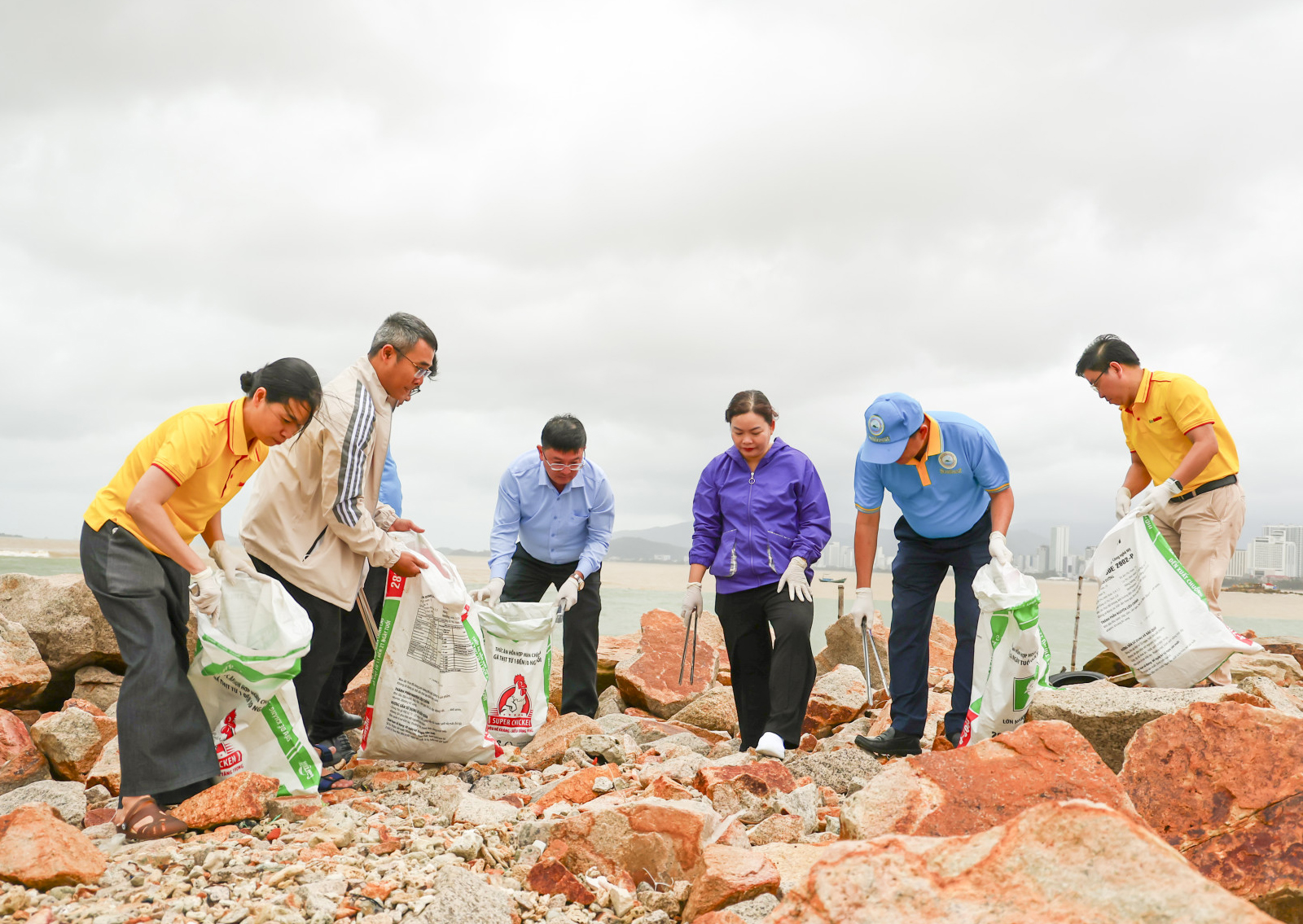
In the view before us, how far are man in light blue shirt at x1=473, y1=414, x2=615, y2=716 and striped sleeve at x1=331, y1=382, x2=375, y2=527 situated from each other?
1.43m

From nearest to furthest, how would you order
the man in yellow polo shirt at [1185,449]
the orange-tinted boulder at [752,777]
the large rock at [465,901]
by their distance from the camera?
the large rock at [465,901]
the orange-tinted boulder at [752,777]
the man in yellow polo shirt at [1185,449]

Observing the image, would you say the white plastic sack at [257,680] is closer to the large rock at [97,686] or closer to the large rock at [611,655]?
the large rock at [97,686]

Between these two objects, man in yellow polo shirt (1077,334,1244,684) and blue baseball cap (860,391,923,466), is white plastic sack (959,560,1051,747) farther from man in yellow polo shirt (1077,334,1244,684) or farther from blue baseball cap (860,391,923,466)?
man in yellow polo shirt (1077,334,1244,684)

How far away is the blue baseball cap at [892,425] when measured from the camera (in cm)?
368

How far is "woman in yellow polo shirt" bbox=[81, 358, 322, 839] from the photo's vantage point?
250cm

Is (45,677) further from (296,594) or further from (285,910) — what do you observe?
(285,910)

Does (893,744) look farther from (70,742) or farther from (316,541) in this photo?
(70,742)

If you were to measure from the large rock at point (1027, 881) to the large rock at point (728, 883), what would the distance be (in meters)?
0.59

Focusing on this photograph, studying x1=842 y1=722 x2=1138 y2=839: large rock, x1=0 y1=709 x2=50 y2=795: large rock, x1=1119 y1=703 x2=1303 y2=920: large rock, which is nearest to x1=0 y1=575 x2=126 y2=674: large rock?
x1=0 y1=709 x2=50 y2=795: large rock

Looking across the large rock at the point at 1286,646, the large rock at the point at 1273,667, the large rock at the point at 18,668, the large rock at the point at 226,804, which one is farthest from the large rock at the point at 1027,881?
the large rock at the point at 1286,646

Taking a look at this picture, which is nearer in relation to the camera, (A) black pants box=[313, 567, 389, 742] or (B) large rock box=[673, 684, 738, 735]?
(A) black pants box=[313, 567, 389, 742]

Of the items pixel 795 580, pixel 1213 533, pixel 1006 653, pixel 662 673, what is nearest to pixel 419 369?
pixel 795 580

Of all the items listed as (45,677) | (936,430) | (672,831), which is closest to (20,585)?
(45,677)

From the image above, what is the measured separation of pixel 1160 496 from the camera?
3.77 meters
